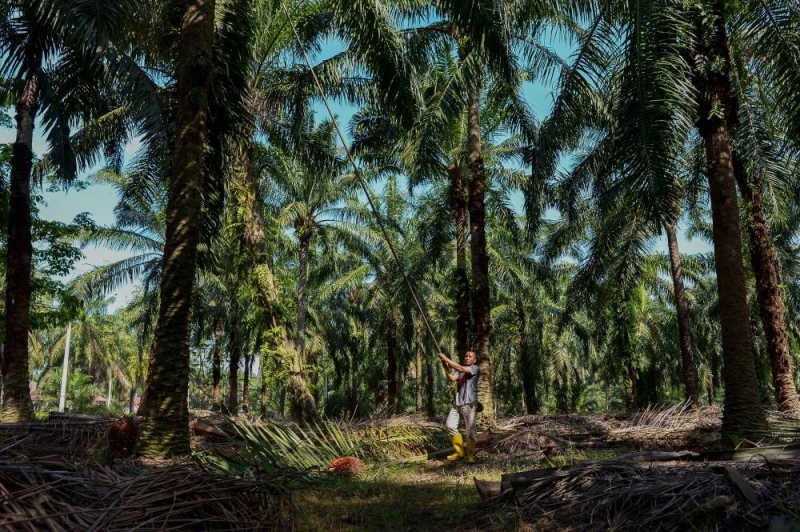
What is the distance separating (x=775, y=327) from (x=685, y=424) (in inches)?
127

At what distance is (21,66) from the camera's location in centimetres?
1178

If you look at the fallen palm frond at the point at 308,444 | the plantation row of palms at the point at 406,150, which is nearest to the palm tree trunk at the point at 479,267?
the plantation row of palms at the point at 406,150

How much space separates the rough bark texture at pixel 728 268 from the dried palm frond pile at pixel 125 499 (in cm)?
637

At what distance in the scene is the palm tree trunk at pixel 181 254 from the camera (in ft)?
25.9

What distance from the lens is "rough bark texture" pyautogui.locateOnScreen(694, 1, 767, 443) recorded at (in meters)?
8.02

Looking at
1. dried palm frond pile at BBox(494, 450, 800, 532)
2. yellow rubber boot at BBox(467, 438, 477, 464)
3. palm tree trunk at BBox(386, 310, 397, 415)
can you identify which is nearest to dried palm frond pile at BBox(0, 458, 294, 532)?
dried palm frond pile at BBox(494, 450, 800, 532)

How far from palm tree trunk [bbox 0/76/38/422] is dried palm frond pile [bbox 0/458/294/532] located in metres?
8.88

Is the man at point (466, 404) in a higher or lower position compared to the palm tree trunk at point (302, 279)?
lower

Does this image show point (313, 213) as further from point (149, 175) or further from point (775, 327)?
point (775, 327)

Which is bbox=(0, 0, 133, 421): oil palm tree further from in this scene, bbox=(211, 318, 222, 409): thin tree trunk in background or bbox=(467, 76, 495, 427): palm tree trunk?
bbox=(211, 318, 222, 409): thin tree trunk in background

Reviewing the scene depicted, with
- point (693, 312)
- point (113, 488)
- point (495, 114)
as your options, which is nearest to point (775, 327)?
point (495, 114)

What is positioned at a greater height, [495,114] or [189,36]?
[495,114]

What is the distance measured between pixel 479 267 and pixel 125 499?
11.6m

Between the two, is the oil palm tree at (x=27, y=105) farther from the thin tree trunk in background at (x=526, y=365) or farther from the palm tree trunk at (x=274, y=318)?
the thin tree trunk in background at (x=526, y=365)
